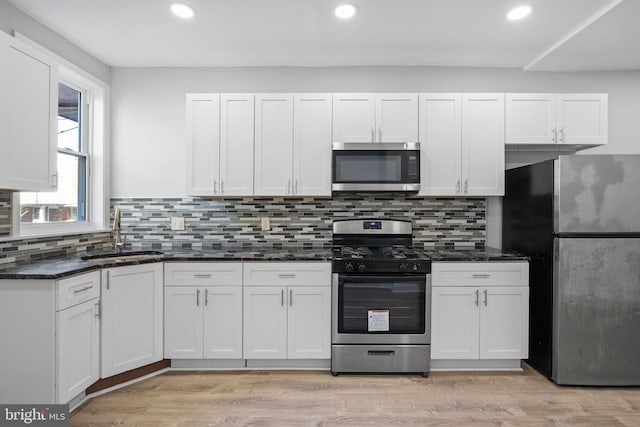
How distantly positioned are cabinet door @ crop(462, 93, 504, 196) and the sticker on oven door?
126 centimetres

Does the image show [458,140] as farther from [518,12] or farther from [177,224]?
[177,224]

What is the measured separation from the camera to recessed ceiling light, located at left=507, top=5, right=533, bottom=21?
2.40 metres

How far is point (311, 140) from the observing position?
305cm

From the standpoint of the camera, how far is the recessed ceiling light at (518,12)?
2402 mm

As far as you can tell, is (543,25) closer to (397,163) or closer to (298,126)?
(397,163)

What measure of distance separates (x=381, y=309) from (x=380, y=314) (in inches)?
1.5

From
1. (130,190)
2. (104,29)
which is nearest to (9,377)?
(130,190)

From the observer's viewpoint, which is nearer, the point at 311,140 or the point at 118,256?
the point at 118,256

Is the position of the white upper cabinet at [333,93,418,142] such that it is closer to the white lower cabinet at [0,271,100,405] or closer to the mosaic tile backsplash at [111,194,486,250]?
the mosaic tile backsplash at [111,194,486,250]

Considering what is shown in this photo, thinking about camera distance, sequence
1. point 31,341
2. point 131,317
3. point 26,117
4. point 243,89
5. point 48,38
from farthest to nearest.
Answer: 1. point 243,89
2. point 48,38
3. point 131,317
4. point 26,117
5. point 31,341

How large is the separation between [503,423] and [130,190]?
3.44 m

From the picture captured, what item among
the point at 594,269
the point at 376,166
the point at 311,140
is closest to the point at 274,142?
the point at 311,140

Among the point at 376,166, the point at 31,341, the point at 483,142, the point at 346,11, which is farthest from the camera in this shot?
the point at 483,142

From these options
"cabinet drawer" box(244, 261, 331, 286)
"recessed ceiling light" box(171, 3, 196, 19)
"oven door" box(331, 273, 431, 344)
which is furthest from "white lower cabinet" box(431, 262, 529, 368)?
"recessed ceiling light" box(171, 3, 196, 19)
